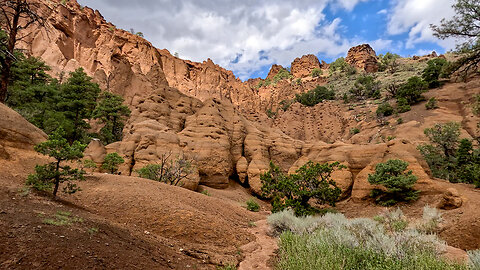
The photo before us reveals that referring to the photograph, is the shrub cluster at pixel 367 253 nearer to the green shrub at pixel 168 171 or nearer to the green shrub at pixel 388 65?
the green shrub at pixel 168 171

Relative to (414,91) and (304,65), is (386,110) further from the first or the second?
(304,65)

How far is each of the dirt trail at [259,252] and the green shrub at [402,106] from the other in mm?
40272

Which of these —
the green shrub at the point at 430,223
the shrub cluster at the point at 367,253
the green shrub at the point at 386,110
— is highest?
the green shrub at the point at 386,110

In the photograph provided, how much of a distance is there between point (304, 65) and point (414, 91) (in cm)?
5875

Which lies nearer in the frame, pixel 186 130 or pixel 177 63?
pixel 186 130

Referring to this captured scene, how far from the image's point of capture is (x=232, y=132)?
2381 centimetres

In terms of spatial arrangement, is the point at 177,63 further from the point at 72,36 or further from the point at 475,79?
the point at 475,79

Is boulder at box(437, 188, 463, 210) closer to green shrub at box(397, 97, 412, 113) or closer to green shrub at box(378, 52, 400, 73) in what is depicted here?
green shrub at box(397, 97, 412, 113)

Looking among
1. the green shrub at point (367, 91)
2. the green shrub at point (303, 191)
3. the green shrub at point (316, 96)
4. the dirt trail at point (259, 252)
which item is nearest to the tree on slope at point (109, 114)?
the green shrub at point (303, 191)

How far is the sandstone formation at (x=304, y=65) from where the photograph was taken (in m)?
91.2

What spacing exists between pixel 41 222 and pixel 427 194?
1705 cm

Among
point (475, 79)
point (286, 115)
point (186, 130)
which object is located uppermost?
point (475, 79)

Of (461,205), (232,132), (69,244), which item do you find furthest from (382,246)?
(232,132)

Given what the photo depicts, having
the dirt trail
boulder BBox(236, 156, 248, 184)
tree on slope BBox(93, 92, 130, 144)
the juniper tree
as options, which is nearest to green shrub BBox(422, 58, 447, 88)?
boulder BBox(236, 156, 248, 184)
